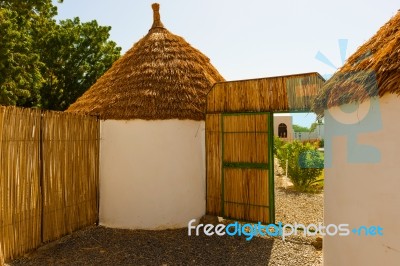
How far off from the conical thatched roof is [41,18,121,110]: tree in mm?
8094

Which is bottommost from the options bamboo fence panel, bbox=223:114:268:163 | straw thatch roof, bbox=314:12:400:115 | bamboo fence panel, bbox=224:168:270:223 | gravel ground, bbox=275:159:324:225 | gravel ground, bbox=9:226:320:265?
gravel ground, bbox=9:226:320:265

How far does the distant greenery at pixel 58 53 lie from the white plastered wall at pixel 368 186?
12178mm

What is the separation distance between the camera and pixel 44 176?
5777 mm

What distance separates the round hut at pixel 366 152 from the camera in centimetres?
297

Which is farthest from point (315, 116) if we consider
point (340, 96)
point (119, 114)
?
point (119, 114)

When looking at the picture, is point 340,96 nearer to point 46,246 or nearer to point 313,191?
point 46,246

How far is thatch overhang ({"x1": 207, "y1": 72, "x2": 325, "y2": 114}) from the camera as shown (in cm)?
618

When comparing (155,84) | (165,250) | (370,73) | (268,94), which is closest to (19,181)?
(165,250)

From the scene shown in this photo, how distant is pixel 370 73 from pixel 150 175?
4886mm

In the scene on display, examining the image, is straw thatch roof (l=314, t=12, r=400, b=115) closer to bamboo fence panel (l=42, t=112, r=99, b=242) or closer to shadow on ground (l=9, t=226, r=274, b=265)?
shadow on ground (l=9, t=226, r=274, b=265)

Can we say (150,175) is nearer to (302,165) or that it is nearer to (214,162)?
(214,162)

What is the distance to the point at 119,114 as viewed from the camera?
694 centimetres

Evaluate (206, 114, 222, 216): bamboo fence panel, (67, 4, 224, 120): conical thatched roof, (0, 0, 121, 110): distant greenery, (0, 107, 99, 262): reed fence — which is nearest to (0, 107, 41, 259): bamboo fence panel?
(0, 107, 99, 262): reed fence

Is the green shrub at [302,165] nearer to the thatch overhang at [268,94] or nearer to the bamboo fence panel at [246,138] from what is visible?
the bamboo fence panel at [246,138]
